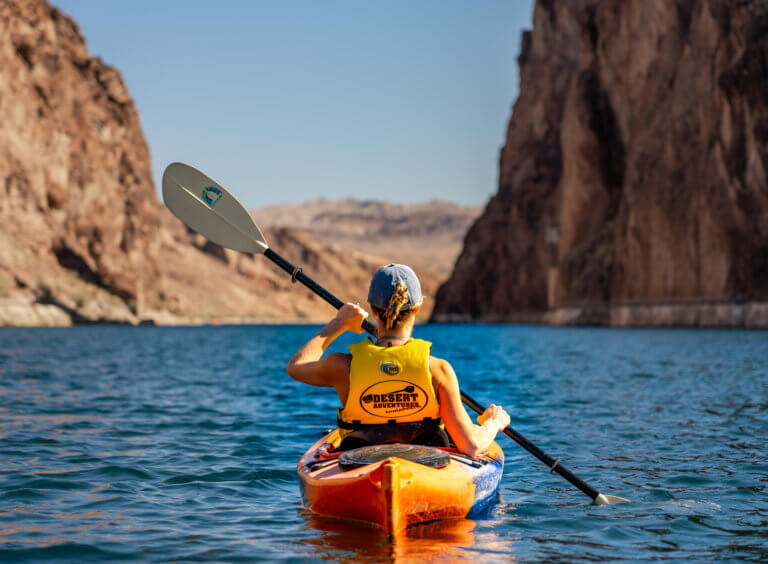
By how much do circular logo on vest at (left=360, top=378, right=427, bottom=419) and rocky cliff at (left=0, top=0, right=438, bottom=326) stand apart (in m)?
73.5

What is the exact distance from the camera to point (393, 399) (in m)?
5.91

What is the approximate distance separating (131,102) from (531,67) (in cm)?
5121

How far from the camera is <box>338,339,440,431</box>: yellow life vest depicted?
18.8 feet

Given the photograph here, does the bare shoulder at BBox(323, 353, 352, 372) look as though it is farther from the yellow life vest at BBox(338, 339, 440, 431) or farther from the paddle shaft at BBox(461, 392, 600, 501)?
the paddle shaft at BBox(461, 392, 600, 501)

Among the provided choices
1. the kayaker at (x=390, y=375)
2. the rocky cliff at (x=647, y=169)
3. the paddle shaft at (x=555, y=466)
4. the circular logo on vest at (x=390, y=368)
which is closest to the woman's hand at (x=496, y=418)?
the kayaker at (x=390, y=375)

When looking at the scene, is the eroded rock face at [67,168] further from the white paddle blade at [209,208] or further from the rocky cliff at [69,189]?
the white paddle blade at [209,208]

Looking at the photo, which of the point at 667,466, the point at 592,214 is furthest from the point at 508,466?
the point at 592,214

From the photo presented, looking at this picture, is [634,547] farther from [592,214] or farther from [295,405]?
[592,214]

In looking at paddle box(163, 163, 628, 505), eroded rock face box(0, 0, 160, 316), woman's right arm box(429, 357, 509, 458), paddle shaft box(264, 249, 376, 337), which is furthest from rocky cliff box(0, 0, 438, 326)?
woman's right arm box(429, 357, 509, 458)

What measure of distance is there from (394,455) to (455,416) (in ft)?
1.64

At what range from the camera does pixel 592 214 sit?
78375 millimetres

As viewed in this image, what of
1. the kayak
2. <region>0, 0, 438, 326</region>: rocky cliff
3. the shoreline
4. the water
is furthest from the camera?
<region>0, 0, 438, 326</region>: rocky cliff

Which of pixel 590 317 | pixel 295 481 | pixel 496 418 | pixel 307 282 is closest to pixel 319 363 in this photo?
pixel 496 418

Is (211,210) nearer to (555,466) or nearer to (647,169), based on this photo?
(555,466)
